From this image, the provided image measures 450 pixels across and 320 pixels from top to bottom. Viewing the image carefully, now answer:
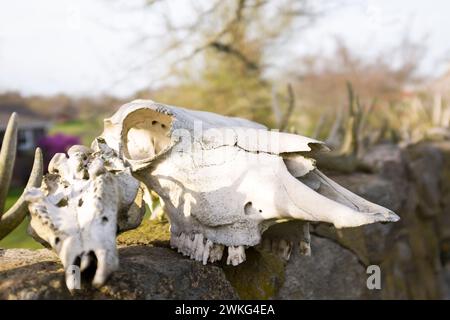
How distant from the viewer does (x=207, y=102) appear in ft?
27.3

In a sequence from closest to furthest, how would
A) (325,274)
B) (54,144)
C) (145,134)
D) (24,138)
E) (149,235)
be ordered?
(145,134) → (149,235) → (325,274) → (54,144) → (24,138)

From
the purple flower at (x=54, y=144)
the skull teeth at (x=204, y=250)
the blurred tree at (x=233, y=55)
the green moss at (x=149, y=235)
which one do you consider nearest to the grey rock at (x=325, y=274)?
the green moss at (x=149, y=235)

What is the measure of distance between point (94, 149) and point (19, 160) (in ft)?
33.5

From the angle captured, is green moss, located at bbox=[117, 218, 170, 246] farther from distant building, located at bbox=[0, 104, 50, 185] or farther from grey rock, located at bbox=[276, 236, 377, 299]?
distant building, located at bbox=[0, 104, 50, 185]

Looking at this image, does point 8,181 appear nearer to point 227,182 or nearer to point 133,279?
point 133,279

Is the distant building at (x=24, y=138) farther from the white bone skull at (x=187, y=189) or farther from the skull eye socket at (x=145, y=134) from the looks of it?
the white bone skull at (x=187, y=189)

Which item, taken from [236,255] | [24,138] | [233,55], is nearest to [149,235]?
[236,255]

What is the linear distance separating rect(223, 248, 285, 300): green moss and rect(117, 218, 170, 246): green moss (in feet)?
0.95

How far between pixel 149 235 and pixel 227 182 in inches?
22.1

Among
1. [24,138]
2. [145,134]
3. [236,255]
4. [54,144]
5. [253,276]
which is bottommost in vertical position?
[253,276]

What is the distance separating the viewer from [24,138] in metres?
12.2

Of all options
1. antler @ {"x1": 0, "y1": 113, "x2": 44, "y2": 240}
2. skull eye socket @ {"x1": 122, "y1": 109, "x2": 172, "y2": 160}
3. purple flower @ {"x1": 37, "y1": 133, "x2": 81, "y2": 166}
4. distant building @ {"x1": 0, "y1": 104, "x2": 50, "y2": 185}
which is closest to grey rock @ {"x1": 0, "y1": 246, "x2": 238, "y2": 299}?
antler @ {"x1": 0, "y1": 113, "x2": 44, "y2": 240}
